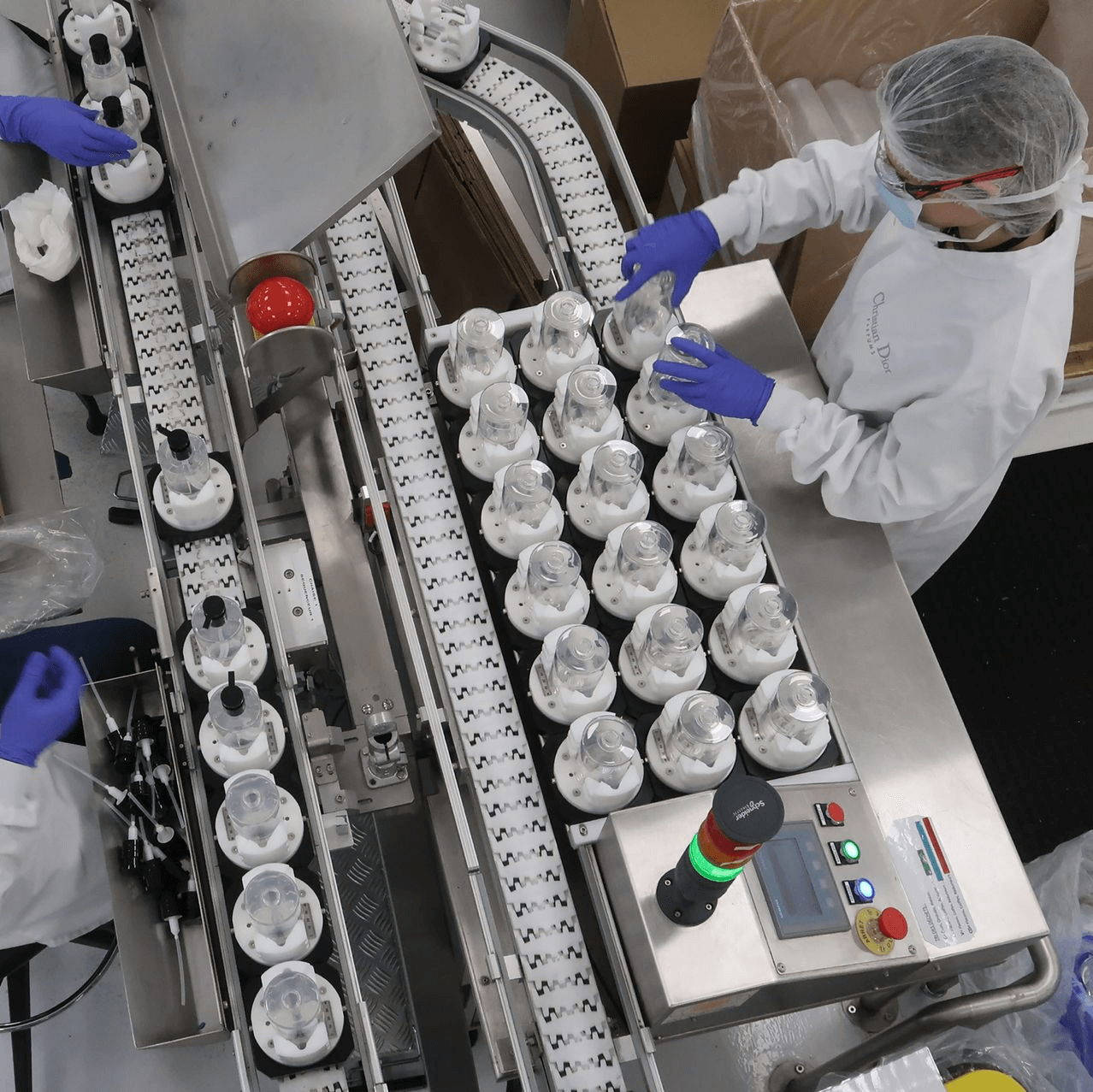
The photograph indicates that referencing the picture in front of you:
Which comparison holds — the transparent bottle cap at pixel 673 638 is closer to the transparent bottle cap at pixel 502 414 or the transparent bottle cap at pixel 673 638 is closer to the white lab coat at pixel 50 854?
the transparent bottle cap at pixel 502 414

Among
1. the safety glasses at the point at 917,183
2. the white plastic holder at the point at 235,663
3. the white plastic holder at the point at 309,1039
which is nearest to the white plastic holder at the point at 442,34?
the safety glasses at the point at 917,183

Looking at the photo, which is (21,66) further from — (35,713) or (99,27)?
(35,713)

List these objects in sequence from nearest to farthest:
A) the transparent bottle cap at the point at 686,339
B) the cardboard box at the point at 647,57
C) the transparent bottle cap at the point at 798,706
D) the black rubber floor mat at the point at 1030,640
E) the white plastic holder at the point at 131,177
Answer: the transparent bottle cap at the point at 798,706
the transparent bottle cap at the point at 686,339
the white plastic holder at the point at 131,177
the black rubber floor mat at the point at 1030,640
the cardboard box at the point at 647,57

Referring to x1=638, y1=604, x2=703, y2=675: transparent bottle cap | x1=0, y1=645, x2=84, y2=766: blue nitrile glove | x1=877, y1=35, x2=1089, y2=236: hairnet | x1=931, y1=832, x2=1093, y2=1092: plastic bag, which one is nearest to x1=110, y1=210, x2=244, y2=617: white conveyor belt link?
x1=0, y1=645, x2=84, y2=766: blue nitrile glove

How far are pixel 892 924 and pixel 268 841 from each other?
83cm

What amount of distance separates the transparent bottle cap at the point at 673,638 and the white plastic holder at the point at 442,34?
4.04 feet

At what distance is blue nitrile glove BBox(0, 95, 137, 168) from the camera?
5.81 ft

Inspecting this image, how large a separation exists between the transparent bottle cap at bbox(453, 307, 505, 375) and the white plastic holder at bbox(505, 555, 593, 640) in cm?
33

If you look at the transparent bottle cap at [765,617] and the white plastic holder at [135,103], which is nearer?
the transparent bottle cap at [765,617]

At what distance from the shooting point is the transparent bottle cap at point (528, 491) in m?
1.50

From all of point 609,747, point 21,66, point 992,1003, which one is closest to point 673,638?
point 609,747

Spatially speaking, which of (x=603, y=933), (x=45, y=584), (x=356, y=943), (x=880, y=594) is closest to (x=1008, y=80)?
(x=880, y=594)

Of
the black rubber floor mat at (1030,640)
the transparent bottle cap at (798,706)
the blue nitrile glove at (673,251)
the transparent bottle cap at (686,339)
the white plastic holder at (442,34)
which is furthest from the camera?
the black rubber floor mat at (1030,640)

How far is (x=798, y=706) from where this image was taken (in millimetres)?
1391
